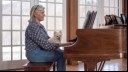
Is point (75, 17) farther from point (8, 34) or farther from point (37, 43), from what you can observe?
point (37, 43)

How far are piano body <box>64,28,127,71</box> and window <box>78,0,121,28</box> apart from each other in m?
2.95

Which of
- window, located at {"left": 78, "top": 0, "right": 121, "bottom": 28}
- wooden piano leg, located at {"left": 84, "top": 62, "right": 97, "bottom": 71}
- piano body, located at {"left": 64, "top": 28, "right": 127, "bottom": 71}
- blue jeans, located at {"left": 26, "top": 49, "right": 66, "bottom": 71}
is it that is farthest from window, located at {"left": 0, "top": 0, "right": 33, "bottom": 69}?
wooden piano leg, located at {"left": 84, "top": 62, "right": 97, "bottom": 71}

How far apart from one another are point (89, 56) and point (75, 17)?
276 cm

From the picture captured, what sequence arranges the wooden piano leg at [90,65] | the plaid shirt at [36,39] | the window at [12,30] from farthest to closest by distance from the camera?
the window at [12,30], the plaid shirt at [36,39], the wooden piano leg at [90,65]

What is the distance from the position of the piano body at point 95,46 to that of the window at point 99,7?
2951mm

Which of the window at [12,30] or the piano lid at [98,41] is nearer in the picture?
the piano lid at [98,41]

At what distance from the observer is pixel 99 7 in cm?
648

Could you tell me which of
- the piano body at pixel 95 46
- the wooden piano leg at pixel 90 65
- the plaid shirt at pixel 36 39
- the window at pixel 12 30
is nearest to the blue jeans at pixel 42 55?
the plaid shirt at pixel 36 39

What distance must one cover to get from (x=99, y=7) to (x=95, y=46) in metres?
3.56

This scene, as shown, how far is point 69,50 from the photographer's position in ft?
10.2

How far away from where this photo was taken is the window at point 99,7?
6.10 metres

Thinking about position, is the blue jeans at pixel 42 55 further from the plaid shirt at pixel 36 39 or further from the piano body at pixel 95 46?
the piano body at pixel 95 46

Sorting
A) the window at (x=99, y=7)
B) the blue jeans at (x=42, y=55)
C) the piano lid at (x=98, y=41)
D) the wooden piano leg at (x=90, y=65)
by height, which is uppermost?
the window at (x=99, y=7)

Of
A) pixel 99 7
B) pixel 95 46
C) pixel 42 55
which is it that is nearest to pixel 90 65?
pixel 95 46
